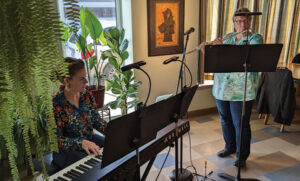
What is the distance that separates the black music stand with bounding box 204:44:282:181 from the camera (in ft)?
6.44

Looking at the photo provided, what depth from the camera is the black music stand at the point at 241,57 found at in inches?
77.3

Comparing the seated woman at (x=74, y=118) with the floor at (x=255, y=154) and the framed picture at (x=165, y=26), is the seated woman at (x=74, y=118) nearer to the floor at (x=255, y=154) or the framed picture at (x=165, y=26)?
the floor at (x=255, y=154)

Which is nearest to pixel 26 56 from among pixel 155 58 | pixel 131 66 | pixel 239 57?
pixel 131 66

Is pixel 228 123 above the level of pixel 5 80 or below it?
below

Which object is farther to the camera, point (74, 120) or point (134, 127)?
point (74, 120)

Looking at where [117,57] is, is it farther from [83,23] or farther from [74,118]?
[74,118]

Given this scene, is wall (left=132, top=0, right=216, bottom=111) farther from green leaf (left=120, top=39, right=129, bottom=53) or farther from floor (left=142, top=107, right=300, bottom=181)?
floor (left=142, top=107, right=300, bottom=181)

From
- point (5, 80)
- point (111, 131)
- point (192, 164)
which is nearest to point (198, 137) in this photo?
point (192, 164)

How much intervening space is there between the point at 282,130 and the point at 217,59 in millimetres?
1984

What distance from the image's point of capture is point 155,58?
3.50 metres

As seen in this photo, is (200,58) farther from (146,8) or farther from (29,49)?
(29,49)

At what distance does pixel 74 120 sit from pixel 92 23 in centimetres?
123

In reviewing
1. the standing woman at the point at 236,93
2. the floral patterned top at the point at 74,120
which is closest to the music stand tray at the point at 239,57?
the standing woman at the point at 236,93

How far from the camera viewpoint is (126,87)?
2.98 meters
